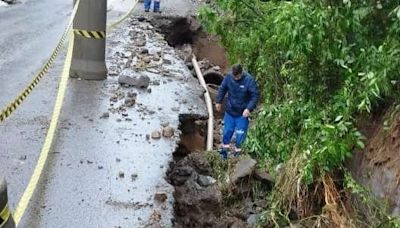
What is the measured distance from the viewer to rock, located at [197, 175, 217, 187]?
677 centimetres

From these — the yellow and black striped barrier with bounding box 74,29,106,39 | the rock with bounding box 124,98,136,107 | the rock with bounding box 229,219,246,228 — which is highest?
the yellow and black striped barrier with bounding box 74,29,106,39

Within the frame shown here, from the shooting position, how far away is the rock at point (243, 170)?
666cm

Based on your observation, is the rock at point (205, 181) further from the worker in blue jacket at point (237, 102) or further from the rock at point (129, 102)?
the rock at point (129, 102)

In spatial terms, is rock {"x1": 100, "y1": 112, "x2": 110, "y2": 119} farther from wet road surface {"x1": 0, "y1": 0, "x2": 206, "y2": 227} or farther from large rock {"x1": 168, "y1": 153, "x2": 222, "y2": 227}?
large rock {"x1": 168, "y1": 153, "x2": 222, "y2": 227}

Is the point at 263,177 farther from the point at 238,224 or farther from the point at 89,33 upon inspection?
the point at 89,33

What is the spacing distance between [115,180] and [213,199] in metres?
1.15

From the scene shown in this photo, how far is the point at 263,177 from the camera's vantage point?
262 inches

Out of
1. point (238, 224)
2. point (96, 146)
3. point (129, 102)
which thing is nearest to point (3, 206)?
point (238, 224)

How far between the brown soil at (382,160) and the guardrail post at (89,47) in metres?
5.78

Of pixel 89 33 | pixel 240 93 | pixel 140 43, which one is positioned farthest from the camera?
pixel 140 43

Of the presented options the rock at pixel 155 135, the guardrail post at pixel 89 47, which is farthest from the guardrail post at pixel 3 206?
the guardrail post at pixel 89 47

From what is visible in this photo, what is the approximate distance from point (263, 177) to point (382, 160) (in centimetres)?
180

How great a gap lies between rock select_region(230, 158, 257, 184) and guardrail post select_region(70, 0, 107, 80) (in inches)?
167

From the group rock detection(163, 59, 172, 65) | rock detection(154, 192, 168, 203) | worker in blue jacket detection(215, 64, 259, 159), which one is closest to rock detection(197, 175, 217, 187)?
rock detection(154, 192, 168, 203)
